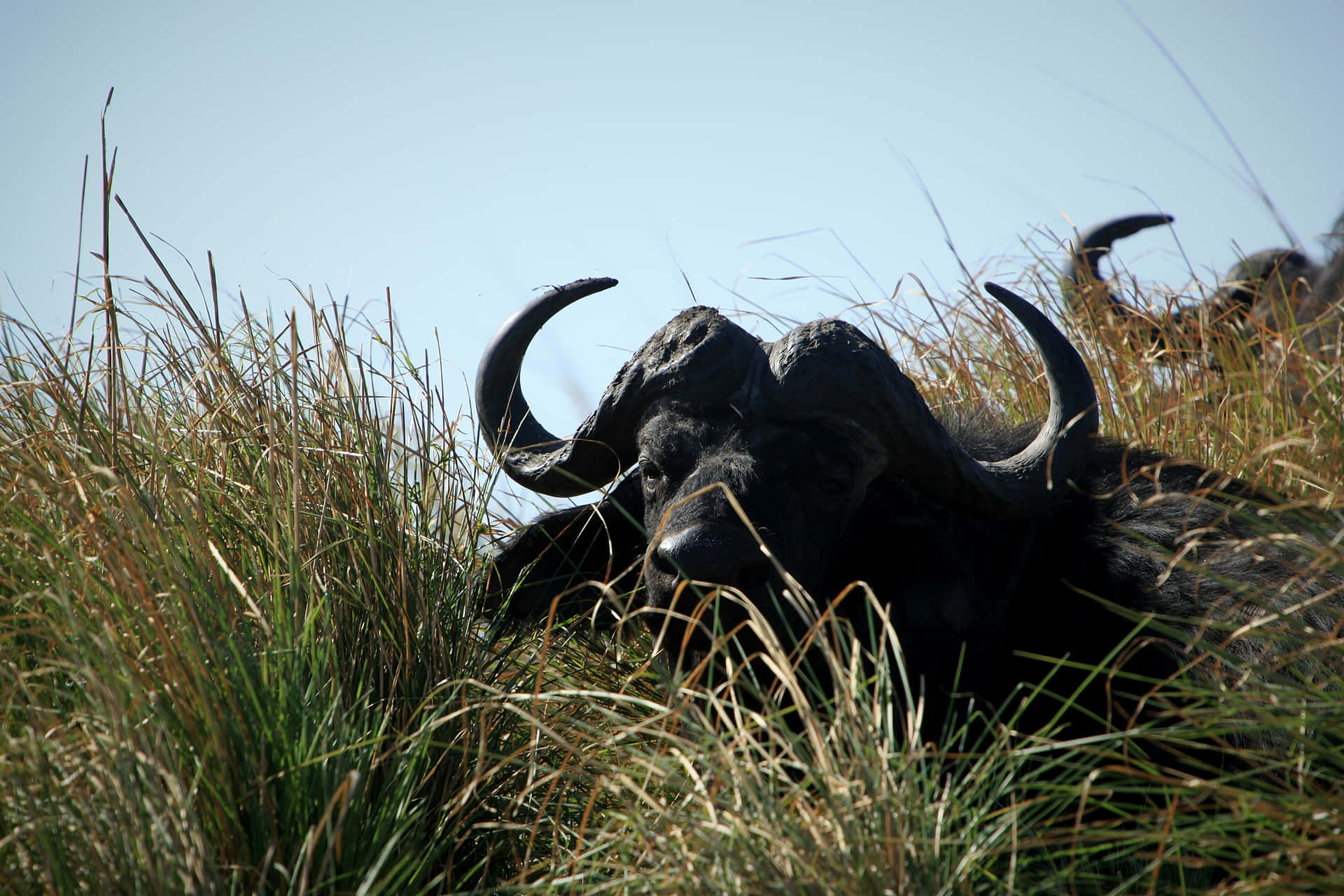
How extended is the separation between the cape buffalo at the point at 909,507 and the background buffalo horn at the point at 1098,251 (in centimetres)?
254

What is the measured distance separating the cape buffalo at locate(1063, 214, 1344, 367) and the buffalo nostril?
3.21 m

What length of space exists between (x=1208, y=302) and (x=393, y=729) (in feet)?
17.3

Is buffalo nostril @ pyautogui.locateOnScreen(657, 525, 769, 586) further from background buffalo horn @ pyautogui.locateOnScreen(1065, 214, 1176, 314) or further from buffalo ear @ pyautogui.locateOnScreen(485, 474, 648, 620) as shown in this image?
background buffalo horn @ pyautogui.locateOnScreen(1065, 214, 1176, 314)

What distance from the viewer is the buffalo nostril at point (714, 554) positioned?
8.64 ft

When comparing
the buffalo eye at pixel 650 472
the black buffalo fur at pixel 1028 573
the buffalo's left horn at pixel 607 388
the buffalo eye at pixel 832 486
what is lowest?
the black buffalo fur at pixel 1028 573

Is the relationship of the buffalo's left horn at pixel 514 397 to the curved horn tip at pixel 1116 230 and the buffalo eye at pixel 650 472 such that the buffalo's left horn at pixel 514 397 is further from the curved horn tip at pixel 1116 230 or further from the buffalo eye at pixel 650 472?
the curved horn tip at pixel 1116 230

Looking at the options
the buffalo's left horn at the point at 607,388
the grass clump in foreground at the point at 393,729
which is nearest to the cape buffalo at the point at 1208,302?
the grass clump in foreground at the point at 393,729

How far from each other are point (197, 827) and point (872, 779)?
1.28 metres

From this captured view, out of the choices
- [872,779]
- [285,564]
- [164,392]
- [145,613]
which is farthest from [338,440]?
[872,779]

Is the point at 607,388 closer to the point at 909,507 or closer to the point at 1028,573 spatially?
the point at 909,507

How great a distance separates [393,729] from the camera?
273 centimetres

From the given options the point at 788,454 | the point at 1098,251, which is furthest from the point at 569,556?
the point at 1098,251

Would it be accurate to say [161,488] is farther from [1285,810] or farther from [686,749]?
[1285,810]

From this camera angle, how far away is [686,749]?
2139mm
